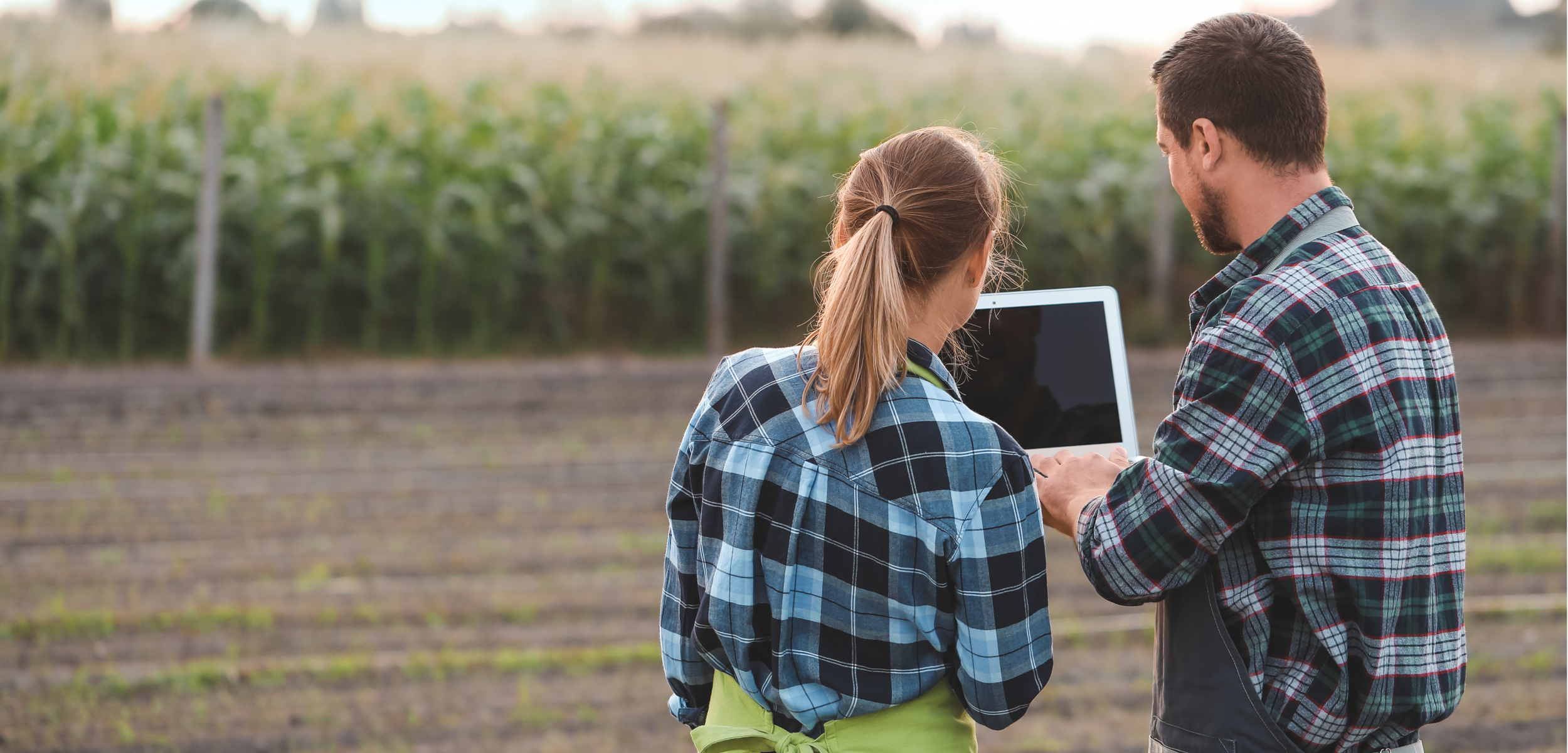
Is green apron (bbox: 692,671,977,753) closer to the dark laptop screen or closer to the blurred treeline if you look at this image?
the dark laptop screen

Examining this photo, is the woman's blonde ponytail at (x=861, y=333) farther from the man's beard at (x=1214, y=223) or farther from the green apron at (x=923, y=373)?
the man's beard at (x=1214, y=223)

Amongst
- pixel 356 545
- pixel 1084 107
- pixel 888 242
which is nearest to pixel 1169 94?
pixel 888 242

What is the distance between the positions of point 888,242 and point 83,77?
1197cm

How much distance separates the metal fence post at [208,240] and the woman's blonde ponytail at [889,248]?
28.1ft

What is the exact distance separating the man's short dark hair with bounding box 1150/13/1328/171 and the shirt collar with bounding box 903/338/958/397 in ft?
1.63

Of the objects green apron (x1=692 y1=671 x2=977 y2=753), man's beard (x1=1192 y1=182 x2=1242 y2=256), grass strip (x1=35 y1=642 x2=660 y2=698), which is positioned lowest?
grass strip (x1=35 y1=642 x2=660 y2=698)

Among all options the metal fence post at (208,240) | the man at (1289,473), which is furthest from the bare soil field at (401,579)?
the man at (1289,473)

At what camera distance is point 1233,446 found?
60.4 inches

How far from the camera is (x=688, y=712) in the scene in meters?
1.82

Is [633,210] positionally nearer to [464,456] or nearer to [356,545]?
[464,456]

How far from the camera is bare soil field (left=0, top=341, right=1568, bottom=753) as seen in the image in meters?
3.64

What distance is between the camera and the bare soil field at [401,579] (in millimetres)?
3639

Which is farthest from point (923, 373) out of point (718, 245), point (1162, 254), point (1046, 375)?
point (1162, 254)

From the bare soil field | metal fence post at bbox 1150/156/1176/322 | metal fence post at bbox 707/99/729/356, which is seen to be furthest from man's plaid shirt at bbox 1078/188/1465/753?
metal fence post at bbox 1150/156/1176/322
